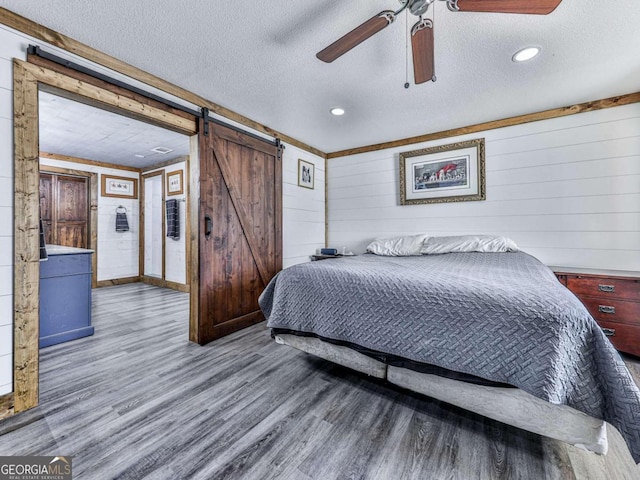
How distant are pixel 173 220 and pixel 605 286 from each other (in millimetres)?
6051

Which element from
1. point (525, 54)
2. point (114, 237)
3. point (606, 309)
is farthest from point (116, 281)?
point (606, 309)

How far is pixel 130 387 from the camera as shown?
2.00 metres

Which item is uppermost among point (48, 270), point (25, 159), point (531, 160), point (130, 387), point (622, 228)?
point (531, 160)

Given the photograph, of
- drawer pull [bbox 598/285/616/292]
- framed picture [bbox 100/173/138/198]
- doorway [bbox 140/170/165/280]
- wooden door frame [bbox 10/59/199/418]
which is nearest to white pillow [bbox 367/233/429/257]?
drawer pull [bbox 598/285/616/292]

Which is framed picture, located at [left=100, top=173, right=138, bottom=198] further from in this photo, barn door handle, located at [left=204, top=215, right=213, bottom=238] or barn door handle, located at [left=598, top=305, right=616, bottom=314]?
barn door handle, located at [left=598, top=305, right=616, bottom=314]

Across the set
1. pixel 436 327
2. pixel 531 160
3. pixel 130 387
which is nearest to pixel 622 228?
pixel 531 160

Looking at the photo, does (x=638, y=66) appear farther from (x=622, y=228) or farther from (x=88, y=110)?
(x=88, y=110)

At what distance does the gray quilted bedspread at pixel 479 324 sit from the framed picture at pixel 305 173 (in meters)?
2.27

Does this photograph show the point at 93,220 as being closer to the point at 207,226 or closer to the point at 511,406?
the point at 207,226

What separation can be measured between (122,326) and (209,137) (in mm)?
2436

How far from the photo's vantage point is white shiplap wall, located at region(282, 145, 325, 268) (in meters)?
3.97

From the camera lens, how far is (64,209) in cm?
526

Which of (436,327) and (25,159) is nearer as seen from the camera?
(436,327)

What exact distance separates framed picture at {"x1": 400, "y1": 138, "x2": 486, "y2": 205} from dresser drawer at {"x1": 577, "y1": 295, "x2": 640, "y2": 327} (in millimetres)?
1517
